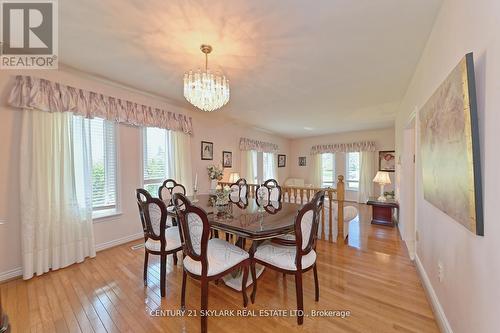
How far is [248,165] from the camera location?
600cm

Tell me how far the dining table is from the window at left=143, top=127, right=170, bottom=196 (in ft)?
5.19

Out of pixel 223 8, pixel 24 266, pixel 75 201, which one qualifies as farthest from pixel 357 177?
pixel 24 266

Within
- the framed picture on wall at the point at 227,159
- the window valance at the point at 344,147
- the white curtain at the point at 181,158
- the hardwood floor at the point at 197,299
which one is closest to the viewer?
the hardwood floor at the point at 197,299

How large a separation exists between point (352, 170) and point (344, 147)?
89cm

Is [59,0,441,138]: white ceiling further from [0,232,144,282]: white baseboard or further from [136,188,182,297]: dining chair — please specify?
[0,232,144,282]: white baseboard

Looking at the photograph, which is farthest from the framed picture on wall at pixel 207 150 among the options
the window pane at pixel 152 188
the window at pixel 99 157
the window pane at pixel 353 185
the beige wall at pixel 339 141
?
the window pane at pixel 353 185

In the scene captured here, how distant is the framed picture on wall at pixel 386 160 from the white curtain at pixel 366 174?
197mm

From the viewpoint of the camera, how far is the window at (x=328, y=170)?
7723 mm

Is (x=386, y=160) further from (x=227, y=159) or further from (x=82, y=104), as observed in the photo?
(x=82, y=104)

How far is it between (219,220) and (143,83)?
2.53 meters

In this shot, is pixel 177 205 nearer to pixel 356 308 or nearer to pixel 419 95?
pixel 356 308

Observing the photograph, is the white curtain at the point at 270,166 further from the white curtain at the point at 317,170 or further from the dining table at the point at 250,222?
the dining table at the point at 250,222

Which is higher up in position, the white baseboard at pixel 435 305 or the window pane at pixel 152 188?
the window pane at pixel 152 188

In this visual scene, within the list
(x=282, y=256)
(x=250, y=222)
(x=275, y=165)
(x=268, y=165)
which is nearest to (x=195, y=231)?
(x=250, y=222)
